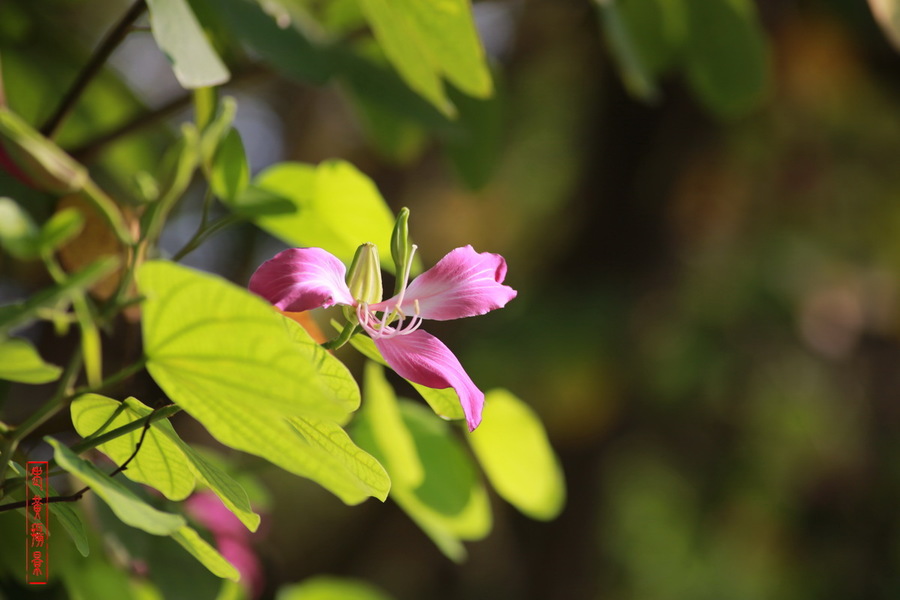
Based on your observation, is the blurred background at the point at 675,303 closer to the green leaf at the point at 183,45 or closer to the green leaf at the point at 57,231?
the green leaf at the point at 183,45

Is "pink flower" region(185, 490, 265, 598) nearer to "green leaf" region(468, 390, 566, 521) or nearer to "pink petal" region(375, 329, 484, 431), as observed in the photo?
"green leaf" region(468, 390, 566, 521)

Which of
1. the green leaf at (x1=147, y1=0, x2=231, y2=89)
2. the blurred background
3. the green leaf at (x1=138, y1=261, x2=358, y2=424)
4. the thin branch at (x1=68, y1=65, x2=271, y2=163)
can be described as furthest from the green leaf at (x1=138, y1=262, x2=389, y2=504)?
the blurred background

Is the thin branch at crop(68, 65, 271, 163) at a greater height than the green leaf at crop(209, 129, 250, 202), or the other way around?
the green leaf at crop(209, 129, 250, 202)

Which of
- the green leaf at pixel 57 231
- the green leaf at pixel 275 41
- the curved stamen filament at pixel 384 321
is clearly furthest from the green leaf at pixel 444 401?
the green leaf at pixel 275 41

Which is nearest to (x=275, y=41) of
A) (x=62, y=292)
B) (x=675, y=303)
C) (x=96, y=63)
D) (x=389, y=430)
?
(x=96, y=63)

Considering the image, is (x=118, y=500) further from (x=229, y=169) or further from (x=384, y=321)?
(x=229, y=169)
